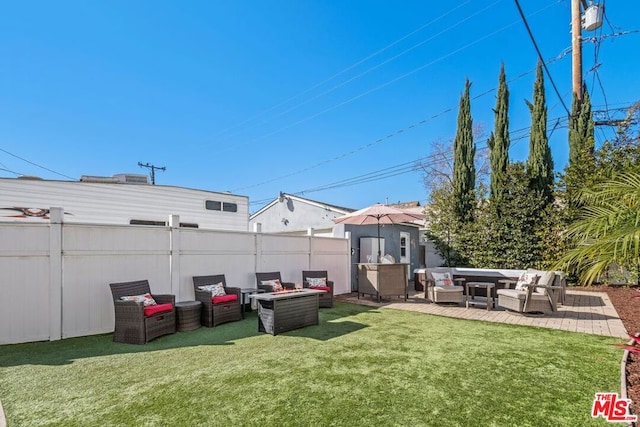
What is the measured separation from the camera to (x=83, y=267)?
17.4 feet

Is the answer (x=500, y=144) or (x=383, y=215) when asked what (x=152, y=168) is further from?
(x=500, y=144)

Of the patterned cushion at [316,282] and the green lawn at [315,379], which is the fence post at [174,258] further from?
the patterned cushion at [316,282]

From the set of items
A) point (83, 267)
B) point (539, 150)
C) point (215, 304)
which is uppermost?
point (539, 150)

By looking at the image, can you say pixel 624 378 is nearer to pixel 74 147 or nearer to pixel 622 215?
pixel 622 215

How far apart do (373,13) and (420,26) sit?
162 centimetres

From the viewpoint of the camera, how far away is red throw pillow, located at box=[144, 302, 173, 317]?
15.9ft

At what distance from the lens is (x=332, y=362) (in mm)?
3912

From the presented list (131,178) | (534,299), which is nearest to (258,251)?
(131,178)

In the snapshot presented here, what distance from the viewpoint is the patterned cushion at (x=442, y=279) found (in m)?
8.03

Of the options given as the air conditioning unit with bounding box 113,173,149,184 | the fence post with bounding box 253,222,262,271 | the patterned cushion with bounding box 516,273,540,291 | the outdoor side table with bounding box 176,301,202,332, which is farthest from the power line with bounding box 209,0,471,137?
the outdoor side table with bounding box 176,301,202,332

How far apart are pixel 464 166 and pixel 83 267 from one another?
465 inches

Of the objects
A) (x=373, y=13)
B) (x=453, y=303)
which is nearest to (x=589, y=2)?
(x=373, y=13)

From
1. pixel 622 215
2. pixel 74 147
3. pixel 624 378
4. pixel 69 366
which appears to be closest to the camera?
pixel 622 215

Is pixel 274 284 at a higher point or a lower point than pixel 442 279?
higher
